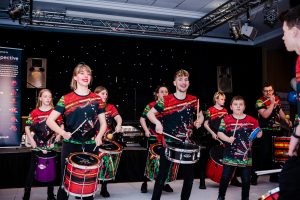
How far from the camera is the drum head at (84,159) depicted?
300 centimetres

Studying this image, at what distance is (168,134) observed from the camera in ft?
12.3

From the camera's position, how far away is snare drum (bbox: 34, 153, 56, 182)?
13.4 ft

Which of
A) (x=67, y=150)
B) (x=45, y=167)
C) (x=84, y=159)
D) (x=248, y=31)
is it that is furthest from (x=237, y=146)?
(x=248, y=31)

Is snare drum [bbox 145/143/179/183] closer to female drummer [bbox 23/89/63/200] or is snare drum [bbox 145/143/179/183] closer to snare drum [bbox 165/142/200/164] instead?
snare drum [bbox 165/142/200/164]

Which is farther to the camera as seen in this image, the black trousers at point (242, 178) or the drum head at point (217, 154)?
the drum head at point (217, 154)

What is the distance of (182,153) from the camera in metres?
3.45

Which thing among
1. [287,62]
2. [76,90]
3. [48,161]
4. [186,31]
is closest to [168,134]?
[76,90]

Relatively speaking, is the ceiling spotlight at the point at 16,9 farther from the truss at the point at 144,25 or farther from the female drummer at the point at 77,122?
the female drummer at the point at 77,122

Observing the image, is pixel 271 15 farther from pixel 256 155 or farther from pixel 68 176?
pixel 68 176

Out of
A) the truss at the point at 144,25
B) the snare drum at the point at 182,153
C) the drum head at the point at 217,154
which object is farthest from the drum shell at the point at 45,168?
the truss at the point at 144,25

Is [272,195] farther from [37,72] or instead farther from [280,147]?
[37,72]

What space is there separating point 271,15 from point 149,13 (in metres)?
2.88

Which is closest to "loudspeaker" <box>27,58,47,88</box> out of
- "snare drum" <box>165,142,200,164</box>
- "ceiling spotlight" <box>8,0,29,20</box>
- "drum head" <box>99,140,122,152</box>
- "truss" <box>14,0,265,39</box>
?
"truss" <box>14,0,265,39</box>

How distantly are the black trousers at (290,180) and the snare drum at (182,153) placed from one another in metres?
1.75
